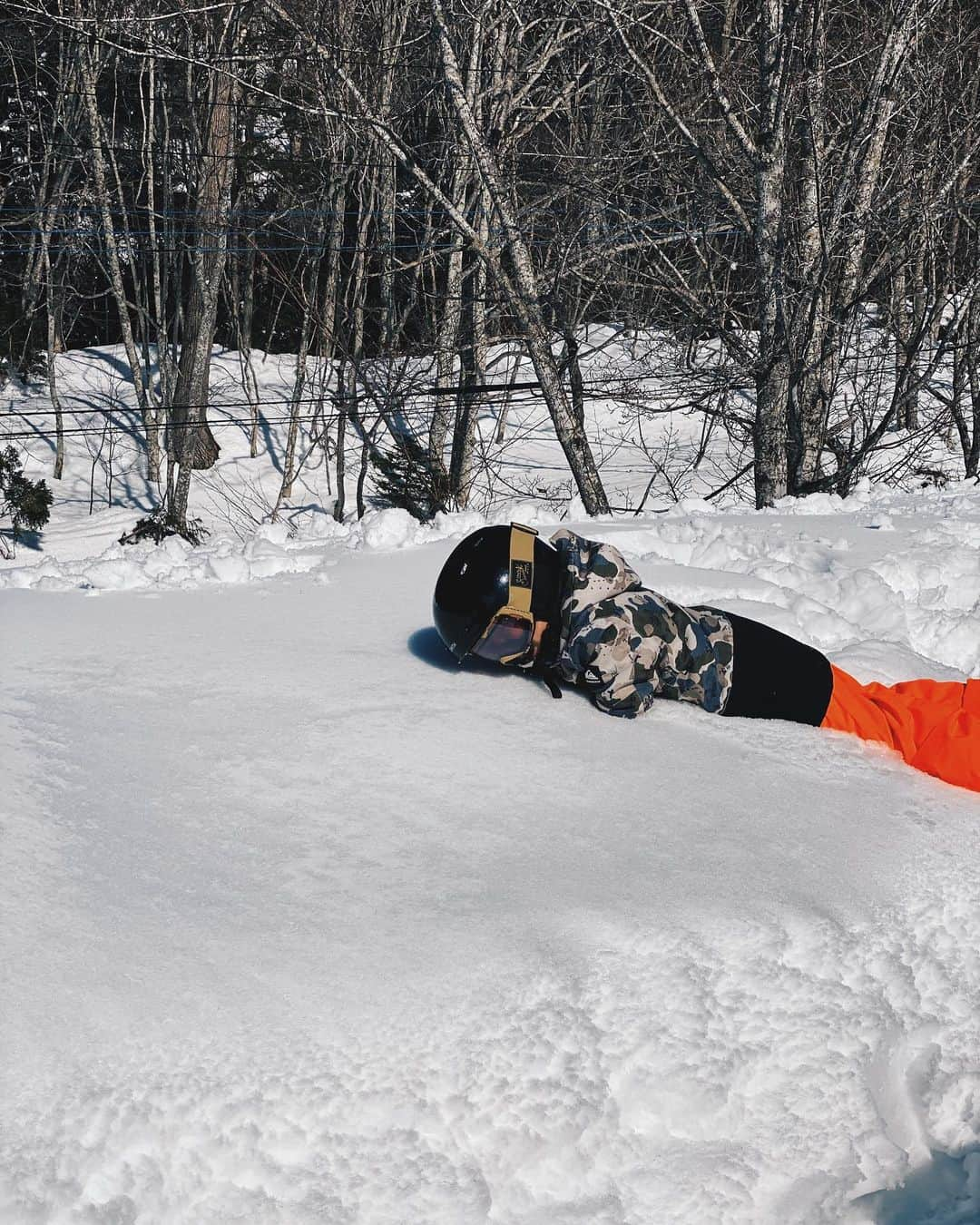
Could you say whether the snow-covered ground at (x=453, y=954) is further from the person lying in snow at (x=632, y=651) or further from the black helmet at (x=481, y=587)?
the black helmet at (x=481, y=587)

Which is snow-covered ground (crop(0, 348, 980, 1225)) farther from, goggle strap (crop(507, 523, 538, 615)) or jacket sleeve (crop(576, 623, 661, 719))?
goggle strap (crop(507, 523, 538, 615))

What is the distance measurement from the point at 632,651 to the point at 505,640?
43 cm

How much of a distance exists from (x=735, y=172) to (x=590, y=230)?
4.93ft

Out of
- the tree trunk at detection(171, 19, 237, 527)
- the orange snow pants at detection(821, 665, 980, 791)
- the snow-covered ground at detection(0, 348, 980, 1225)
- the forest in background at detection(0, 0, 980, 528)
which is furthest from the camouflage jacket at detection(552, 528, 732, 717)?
the tree trunk at detection(171, 19, 237, 527)

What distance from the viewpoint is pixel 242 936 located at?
2473 millimetres

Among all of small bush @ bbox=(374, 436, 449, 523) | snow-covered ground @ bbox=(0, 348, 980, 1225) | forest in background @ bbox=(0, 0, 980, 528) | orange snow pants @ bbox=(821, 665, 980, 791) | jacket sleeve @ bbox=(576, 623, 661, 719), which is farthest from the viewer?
small bush @ bbox=(374, 436, 449, 523)

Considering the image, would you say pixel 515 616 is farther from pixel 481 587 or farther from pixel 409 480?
pixel 409 480

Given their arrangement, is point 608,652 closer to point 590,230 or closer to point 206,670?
point 206,670

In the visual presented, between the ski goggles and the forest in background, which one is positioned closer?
the ski goggles

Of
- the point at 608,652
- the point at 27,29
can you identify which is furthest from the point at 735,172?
the point at 27,29

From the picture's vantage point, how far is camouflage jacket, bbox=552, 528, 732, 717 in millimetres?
3787

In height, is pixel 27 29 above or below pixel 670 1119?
above

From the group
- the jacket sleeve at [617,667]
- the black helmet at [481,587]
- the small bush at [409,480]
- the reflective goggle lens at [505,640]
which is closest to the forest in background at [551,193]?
the small bush at [409,480]

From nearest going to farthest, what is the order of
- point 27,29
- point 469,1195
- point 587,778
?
point 469,1195, point 587,778, point 27,29
